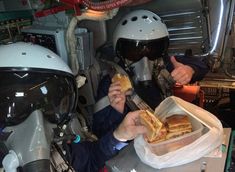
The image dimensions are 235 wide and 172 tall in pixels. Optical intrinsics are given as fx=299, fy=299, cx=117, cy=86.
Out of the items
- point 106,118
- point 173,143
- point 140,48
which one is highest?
point 140,48

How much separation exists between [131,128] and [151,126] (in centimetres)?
12

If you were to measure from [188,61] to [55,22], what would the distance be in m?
0.92

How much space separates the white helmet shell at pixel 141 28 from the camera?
175 cm

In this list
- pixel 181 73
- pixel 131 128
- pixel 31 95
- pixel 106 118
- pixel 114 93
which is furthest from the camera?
pixel 181 73

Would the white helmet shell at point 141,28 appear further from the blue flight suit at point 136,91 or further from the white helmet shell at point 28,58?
the white helmet shell at point 28,58

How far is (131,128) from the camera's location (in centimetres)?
134

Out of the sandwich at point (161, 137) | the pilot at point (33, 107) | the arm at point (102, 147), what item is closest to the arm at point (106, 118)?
the arm at point (102, 147)

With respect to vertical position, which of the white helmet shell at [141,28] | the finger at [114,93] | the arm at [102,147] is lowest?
the arm at [102,147]

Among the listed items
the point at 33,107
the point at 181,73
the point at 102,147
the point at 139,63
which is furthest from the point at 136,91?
the point at 33,107

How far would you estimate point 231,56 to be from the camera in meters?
2.29

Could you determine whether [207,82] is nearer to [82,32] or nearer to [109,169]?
[82,32]

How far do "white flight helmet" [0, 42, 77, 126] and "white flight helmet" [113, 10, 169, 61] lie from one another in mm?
536

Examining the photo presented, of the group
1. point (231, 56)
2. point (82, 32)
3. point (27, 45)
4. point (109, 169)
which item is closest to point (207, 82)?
point (231, 56)

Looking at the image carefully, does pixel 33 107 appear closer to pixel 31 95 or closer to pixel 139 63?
pixel 31 95
